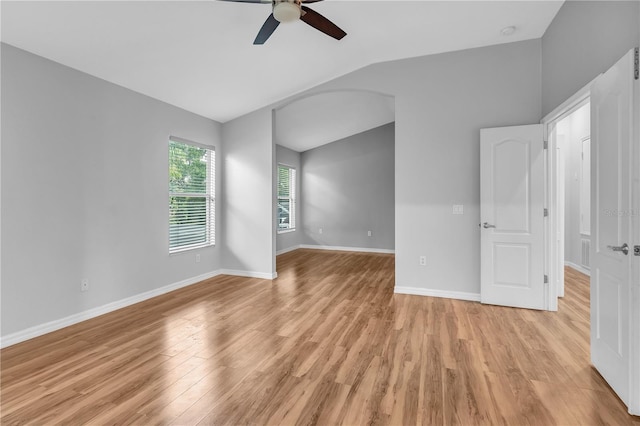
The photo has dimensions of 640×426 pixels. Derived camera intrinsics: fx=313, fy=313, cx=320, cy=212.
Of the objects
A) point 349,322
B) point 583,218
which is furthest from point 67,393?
point 583,218

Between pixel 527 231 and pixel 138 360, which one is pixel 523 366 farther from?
pixel 138 360

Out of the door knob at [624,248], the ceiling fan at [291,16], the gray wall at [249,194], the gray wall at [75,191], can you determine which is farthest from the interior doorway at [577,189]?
the gray wall at [75,191]

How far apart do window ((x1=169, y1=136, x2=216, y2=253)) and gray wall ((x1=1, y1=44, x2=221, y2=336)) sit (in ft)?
0.68

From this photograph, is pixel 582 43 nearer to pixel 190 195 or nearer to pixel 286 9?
pixel 286 9

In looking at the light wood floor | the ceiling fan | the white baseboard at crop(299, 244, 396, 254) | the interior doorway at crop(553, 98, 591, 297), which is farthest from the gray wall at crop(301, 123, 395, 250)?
the ceiling fan

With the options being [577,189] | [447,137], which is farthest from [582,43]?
[577,189]

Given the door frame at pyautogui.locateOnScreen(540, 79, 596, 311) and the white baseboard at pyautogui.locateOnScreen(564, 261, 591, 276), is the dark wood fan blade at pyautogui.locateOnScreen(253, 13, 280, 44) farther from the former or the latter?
the white baseboard at pyautogui.locateOnScreen(564, 261, 591, 276)

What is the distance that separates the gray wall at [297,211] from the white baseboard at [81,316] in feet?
11.0

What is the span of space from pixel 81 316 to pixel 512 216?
496 cm

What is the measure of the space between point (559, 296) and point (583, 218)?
235 cm

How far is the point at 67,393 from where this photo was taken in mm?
2066

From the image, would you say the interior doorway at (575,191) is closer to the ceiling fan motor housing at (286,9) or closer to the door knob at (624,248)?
the door knob at (624,248)

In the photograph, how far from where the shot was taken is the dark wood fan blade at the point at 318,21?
7.73ft

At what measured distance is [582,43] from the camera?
8.98 ft
